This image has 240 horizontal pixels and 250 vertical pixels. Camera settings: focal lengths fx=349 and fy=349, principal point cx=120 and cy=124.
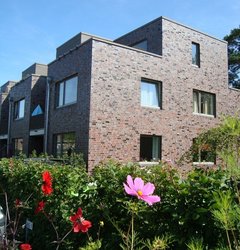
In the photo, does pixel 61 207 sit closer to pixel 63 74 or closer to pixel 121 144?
pixel 121 144

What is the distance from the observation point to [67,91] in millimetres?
18672

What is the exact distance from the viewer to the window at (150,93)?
701 inches

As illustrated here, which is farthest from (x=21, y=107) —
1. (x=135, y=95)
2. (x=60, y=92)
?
(x=135, y=95)

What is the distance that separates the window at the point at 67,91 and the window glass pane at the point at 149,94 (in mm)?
3441

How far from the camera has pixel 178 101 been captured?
1930 cm

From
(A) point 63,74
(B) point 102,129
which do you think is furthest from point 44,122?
(B) point 102,129

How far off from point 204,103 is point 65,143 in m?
8.83

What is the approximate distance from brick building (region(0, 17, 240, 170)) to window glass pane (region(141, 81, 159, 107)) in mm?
52

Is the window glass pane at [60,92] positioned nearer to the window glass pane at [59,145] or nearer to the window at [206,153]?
the window glass pane at [59,145]

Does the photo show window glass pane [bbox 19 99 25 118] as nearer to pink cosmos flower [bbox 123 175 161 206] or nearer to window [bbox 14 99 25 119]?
window [bbox 14 99 25 119]

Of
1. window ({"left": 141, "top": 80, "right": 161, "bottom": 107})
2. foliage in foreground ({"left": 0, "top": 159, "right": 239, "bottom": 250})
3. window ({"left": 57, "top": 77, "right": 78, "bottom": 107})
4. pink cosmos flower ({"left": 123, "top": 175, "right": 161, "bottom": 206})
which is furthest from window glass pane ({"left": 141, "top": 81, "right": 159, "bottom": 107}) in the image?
pink cosmos flower ({"left": 123, "top": 175, "right": 161, "bottom": 206})

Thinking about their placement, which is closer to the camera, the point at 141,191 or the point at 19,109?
the point at 141,191

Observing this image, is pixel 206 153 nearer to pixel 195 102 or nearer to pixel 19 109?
pixel 195 102

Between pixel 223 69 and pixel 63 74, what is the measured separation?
10.5 metres
